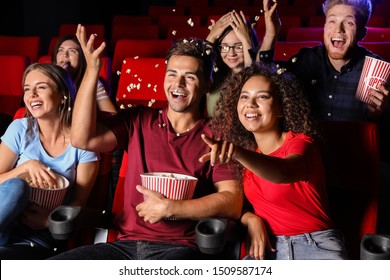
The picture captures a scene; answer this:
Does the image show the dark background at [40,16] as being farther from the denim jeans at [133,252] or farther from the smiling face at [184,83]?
the denim jeans at [133,252]

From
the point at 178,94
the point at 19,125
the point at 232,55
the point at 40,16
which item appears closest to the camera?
the point at 178,94

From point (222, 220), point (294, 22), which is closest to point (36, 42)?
point (294, 22)

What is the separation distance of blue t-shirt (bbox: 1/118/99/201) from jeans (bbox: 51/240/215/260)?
0.26 m

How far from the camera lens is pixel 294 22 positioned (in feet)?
14.7

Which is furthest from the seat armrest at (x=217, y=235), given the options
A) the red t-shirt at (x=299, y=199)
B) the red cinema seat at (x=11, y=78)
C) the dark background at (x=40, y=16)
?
the dark background at (x=40, y=16)

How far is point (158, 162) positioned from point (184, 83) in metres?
0.24

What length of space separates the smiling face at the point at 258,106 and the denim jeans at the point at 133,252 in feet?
1.18

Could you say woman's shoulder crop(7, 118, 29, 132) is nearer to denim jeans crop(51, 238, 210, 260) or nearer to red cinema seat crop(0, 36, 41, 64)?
denim jeans crop(51, 238, 210, 260)

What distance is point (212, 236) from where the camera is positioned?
4.18 ft

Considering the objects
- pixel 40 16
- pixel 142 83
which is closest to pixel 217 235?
pixel 142 83

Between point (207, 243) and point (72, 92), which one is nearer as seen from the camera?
point (207, 243)

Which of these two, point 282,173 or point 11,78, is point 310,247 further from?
point 11,78
